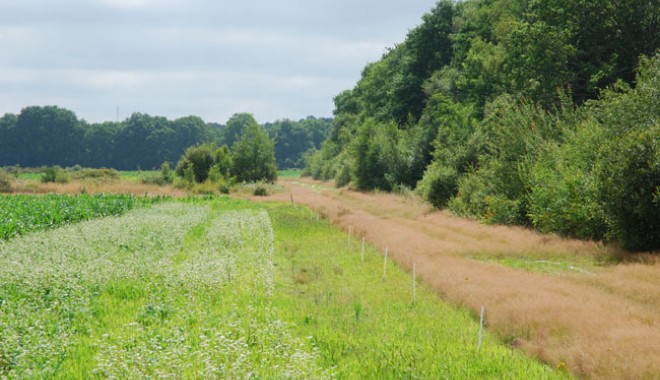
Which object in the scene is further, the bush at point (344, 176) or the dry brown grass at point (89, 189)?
the bush at point (344, 176)

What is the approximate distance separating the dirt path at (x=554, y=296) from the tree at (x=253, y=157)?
55.4 metres

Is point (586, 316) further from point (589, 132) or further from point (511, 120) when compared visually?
point (511, 120)

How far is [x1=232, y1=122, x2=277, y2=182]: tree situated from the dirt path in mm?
55387

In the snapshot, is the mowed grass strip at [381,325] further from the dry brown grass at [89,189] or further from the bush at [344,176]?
the bush at [344,176]

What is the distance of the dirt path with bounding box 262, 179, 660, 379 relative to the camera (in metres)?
10.1

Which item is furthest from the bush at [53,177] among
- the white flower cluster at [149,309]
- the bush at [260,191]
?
the white flower cluster at [149,309]

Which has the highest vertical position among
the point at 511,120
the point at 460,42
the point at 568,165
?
the point at 460,42

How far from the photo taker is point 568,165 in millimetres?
29359

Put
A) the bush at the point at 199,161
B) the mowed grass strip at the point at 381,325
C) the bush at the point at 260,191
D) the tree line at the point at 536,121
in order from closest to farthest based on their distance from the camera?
the mowed grass strip at the point at 381,325
the tree line at the point at 536,121
the bush at the point at 260,191
the bush at the point at 199,161

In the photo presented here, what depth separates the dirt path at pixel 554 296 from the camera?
10.1 m

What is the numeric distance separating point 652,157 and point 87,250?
2154 centimetres

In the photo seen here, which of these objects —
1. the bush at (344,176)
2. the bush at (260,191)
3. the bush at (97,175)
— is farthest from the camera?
the bush at (344,176)

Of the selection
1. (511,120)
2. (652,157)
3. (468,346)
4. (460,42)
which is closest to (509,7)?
(460,42)

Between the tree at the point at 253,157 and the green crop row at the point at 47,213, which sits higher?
the tree at the point at 253,157
